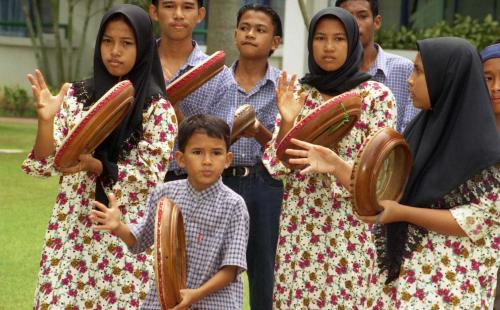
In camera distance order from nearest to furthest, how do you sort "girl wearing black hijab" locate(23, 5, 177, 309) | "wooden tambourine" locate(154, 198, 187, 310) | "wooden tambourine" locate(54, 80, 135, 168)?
1. "wooden tambourine" locate(154, 198, 187, 310)
2. "wooden tambourine" locate(54, 80, 135, 168)
3. "girl wearing black hijab" locate(23, 5, 177, 309)

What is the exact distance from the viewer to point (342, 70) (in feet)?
16.9

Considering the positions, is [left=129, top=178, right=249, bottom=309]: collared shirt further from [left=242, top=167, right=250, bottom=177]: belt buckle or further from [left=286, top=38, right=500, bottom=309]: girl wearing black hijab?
[left=242, top=167, right=250, bottom=177]: belt buckle

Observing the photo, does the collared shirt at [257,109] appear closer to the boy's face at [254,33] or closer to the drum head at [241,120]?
the boy's face at [254,33]

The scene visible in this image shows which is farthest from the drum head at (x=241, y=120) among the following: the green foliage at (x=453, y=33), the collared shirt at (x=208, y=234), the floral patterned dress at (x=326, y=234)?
the green foliage at (x=453, y=33)

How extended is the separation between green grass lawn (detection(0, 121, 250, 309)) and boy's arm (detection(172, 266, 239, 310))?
3085 millimetres

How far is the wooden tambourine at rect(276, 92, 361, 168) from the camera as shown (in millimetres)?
4777

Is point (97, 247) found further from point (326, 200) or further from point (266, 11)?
point (266, 11)

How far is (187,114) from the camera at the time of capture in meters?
5.62

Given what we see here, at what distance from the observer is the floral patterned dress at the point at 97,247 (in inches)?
191

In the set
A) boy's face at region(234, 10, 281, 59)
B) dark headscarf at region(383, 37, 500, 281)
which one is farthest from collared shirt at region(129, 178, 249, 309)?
boy's face at region(234, 10, 281, 59)

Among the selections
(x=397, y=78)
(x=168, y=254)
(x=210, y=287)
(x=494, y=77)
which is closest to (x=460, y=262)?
(x=494, y=77)

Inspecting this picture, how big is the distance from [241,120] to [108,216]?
1228mm

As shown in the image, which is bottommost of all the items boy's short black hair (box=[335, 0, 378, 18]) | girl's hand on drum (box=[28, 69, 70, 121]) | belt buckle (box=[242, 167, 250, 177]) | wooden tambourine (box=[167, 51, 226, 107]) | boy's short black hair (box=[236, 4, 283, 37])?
belt buckle (box=[242, 167, 250, 177])

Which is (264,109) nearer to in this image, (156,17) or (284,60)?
(156,17)
